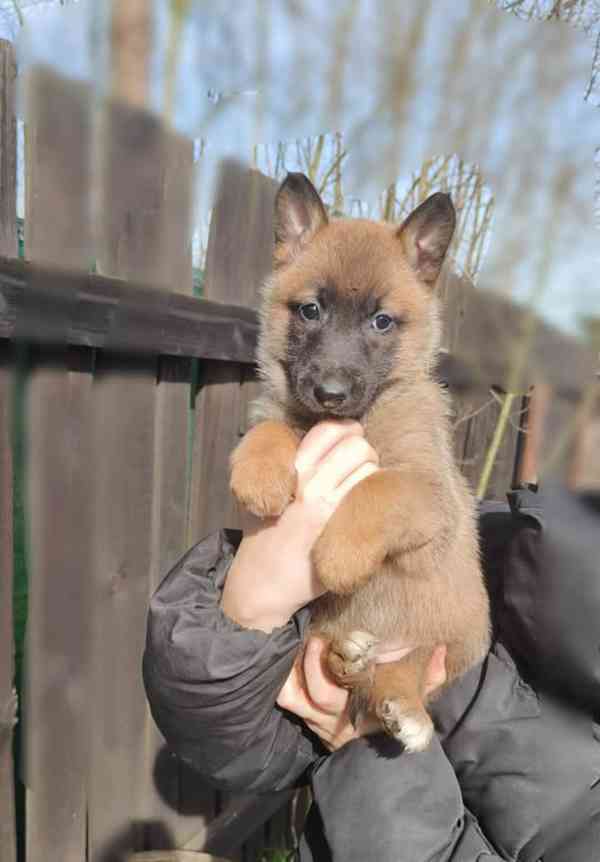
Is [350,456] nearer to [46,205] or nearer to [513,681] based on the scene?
[513,681]

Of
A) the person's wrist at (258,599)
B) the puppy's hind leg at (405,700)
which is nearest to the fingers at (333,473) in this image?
the person's wrist at (258,599)

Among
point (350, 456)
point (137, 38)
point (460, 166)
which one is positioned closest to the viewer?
point (350, 456)

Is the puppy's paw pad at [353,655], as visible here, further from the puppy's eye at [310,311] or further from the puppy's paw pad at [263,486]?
the puppy's eye at [310,311]

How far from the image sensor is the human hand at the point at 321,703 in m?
2.10

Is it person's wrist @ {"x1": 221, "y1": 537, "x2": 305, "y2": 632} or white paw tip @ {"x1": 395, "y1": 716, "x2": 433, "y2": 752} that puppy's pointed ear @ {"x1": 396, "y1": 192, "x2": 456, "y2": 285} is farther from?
white paw tip @ {"x1": 395, "y1": 716, "x2": 433, "y2": 752}

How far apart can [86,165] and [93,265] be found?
324 millimetres

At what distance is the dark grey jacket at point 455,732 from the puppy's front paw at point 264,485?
0.22 m

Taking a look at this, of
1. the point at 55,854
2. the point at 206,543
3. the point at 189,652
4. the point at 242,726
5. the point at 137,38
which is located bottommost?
the point at 55,854

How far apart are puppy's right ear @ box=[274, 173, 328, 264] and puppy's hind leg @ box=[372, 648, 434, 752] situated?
60.5 inches

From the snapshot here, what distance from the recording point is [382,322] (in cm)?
242

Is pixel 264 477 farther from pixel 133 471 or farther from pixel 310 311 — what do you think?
pixel 133 471

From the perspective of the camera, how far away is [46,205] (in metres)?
2.15

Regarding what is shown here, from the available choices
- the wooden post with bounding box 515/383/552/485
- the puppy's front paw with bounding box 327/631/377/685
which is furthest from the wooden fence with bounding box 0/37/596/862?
the wooden post with bounding box 515/383/552/485

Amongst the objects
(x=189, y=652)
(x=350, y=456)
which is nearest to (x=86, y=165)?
(x=350, y=456)
